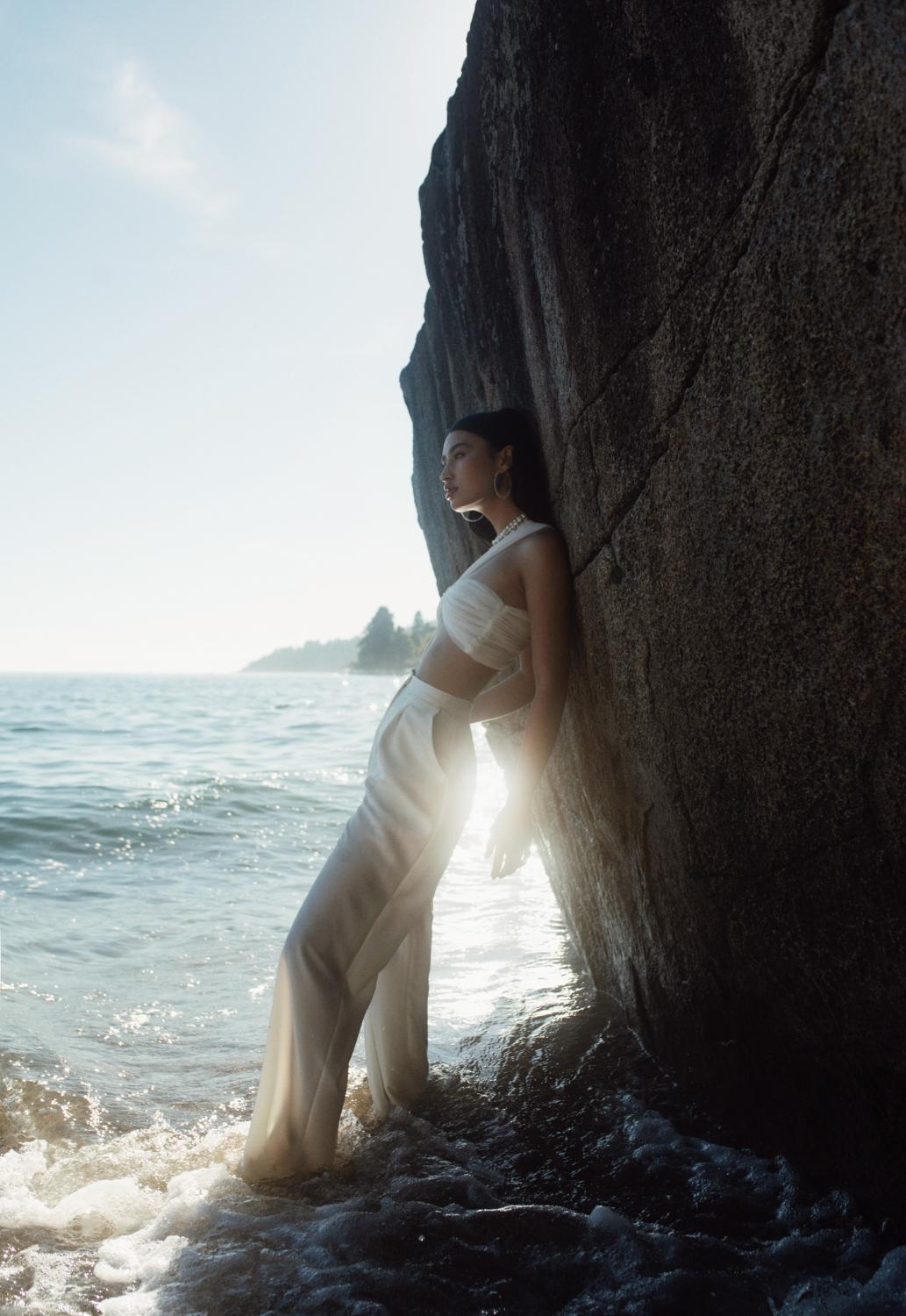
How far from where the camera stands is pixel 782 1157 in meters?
2.54

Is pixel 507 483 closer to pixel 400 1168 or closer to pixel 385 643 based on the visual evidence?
pixel 400 1168

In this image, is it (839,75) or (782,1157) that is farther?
(782,1157)

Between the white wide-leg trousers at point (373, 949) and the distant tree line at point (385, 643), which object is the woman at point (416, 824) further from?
the distant tree line at point (385, 643)

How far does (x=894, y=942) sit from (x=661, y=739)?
920mm

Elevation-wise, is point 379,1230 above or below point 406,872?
below

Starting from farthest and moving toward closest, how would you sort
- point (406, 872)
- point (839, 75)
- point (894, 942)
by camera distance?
point (406, 872) → point (894, 942) → point (839, 75)

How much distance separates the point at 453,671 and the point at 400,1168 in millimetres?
1646

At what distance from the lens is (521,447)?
3.48m

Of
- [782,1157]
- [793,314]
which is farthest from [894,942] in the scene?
[793,314]

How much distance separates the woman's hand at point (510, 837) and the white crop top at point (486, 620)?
550 mm

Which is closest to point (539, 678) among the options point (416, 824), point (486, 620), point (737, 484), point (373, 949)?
point (486, 620)

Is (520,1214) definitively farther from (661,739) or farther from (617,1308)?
(661,739)

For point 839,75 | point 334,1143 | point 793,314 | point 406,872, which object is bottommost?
point 334,1143

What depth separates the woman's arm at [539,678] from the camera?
124 inches
